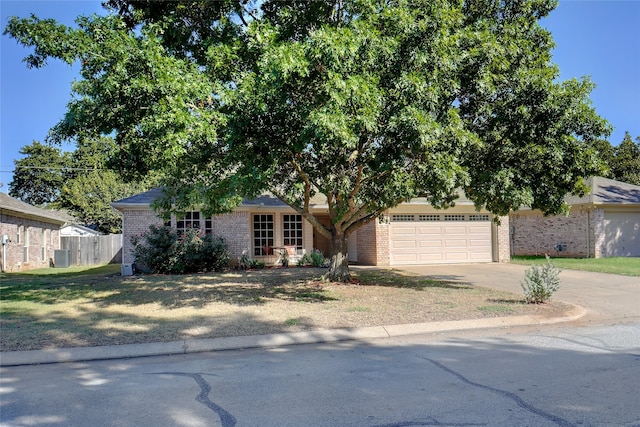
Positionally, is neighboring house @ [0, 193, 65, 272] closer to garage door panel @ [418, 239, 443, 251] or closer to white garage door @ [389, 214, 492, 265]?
white garage door @ [389, 214, 492, 265]

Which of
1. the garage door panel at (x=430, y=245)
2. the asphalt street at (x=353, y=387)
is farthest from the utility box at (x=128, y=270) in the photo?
the garage door panel at (x=430, y=245)

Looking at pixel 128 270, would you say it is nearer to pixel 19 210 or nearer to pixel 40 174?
pixel 19 210

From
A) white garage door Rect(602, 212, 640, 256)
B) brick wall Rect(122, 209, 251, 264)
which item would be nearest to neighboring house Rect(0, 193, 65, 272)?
brick wall Rect(122, 209, 251, 264)

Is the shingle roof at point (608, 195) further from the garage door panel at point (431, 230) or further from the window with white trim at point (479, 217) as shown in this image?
the garage door panel at point (431, 230)

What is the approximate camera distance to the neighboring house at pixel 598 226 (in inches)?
896

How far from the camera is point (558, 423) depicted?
13.5 feet

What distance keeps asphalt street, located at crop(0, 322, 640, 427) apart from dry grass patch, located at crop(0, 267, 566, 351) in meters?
1.20

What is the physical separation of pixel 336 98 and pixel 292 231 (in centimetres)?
1320

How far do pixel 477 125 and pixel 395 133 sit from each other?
3.27 meters

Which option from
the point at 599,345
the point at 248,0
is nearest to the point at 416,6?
the point at 248,0

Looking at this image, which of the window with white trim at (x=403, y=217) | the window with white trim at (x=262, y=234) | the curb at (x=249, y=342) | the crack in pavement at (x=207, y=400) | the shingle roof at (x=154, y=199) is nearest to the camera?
the crack in pavement at (x=207, y=400)

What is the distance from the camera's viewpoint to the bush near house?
56.9 feet

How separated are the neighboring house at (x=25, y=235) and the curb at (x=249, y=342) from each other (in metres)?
16.6

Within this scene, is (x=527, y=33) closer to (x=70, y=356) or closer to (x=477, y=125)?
(x=477, y=125)
